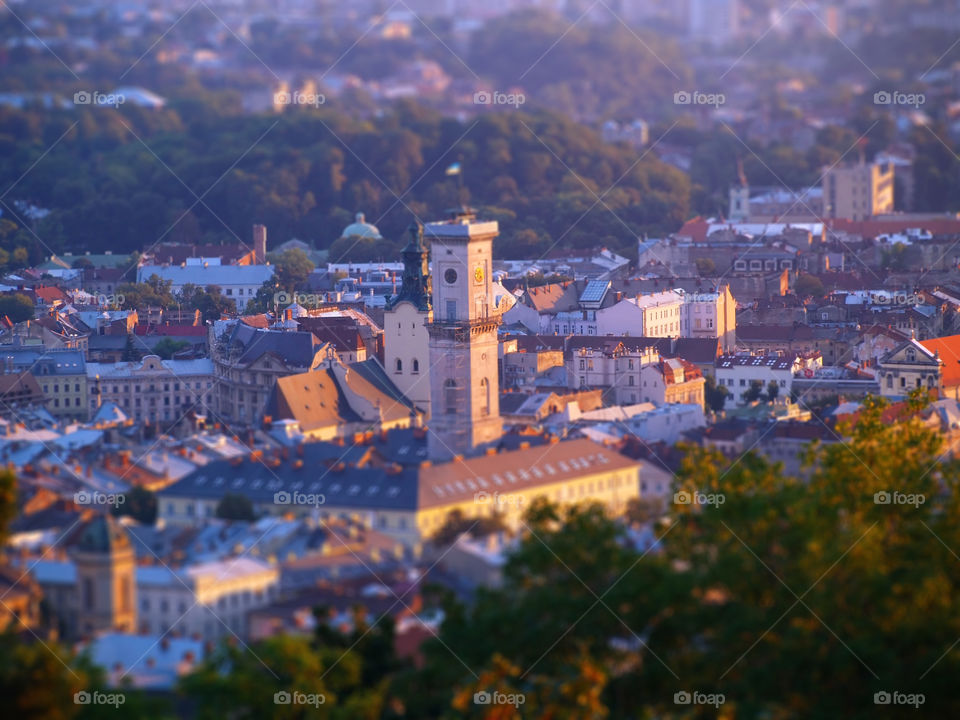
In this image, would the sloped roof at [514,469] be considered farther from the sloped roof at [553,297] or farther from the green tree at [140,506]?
the sloped roof at [553,297]

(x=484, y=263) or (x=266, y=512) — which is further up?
(x=484, y=263)

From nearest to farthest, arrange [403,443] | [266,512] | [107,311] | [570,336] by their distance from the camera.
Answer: [266,512] < [403,443] < [570,336] < [107,311]

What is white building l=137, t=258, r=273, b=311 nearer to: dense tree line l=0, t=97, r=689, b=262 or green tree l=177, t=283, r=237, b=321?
green tree l=177, t=283, r=237, b=321

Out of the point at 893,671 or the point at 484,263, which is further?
the point at 484,263

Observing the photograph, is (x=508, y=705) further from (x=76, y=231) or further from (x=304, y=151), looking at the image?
(x=304, y=151)

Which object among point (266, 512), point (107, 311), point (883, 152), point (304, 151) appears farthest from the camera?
point (883, 152)

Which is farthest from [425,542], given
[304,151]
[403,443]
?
[304,151]

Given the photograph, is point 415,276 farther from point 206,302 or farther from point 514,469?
point 206,302
